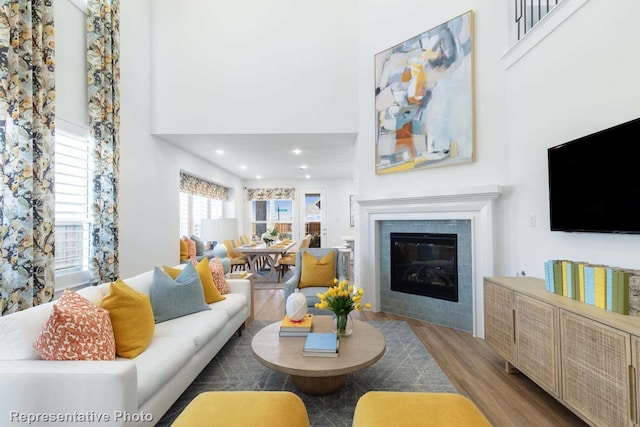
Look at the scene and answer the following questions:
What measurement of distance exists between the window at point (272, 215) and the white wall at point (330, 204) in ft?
0.62

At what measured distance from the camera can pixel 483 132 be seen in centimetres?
325

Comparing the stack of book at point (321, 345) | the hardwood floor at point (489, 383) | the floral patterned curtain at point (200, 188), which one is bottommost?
the hardwood floor at point (489, 383)

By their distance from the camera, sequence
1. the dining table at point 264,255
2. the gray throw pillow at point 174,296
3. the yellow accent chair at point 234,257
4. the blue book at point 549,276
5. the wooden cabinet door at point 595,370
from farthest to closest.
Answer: the yellow accent chair at point 234,257
the dining table at point 264,255
the gray throw pillow at point 174,296
the blue book at point 549,276
the wooden cabinet door at point 595,370

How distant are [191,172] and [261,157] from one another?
1356mm

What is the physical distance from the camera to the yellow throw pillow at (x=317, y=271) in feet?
12.3

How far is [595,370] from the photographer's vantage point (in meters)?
1.63

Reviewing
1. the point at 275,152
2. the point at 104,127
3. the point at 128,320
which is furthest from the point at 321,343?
the point at 275,152

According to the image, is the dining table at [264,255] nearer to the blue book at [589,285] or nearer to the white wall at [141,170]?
the white wall at [141,170]

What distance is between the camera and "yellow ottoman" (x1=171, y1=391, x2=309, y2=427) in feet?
4.14

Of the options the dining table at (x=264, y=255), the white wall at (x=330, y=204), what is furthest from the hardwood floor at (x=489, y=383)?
the white wall at (x=330, y=204)

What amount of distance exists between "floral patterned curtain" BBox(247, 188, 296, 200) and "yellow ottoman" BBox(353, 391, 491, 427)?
26.0ft

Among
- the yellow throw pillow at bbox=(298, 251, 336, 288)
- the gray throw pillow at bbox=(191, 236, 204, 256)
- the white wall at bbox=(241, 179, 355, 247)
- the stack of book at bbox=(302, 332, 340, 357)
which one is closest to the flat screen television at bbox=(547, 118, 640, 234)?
the stack of book at bbox=(302, 332, 340, 357)

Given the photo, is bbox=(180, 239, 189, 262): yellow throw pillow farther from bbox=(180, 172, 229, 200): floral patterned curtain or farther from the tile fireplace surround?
the tile fireplace surround

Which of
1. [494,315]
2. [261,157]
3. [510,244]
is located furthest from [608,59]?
[261,157]
